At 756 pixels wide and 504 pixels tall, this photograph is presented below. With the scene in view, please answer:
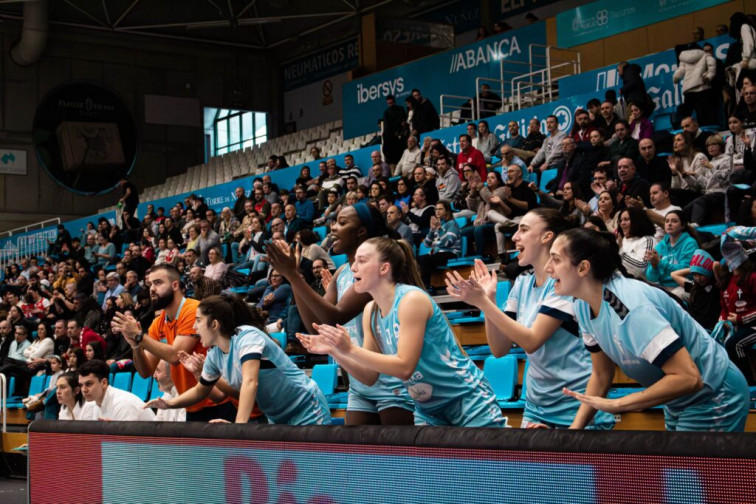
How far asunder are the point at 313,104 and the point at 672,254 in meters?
22.9

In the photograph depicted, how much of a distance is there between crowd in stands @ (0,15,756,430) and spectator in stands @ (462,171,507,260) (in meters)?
0.02

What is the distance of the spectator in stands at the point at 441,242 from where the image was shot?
10922 mm

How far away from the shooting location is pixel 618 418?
6.81 meters

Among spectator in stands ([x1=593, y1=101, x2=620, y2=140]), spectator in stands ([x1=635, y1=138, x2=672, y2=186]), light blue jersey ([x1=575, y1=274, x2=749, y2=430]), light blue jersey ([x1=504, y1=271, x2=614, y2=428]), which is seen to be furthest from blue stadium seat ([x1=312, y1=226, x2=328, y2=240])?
light blue jersey ([x1=575, y1=274, x2=749, y2=430])

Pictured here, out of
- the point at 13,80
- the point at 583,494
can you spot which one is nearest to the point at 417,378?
the point at 583,494

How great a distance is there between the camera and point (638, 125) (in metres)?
11.4

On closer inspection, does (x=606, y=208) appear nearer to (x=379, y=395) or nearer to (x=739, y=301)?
(x=739, y=301)

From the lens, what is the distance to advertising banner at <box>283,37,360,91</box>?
2825 centimetres

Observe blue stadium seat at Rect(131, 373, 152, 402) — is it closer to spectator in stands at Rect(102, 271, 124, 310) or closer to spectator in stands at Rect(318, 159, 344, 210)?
spectator in stands at Rect(102, 271, 124, 310)

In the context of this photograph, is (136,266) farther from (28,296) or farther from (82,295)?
(28,296)

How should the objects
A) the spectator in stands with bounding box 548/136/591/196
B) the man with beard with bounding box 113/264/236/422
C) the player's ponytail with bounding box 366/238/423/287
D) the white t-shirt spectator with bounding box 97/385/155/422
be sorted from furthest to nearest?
the spectator in stands with bounding box 548/136/591/196
the white t-shirt spectator with bounding box 97/385/155/422
the man with beard with bounding box 113/264/236/422
the player's ponytail with bounding box 366/238/423/287

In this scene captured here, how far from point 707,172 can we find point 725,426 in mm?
6867

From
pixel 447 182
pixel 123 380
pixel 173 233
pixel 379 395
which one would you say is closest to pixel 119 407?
pixel 379 395

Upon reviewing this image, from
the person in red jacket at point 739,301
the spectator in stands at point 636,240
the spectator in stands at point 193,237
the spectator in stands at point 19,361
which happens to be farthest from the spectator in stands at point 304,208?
the person in red jacket at point 739,301
